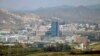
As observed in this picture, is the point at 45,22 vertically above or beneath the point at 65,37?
above

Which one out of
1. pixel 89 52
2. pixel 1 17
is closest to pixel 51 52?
pixel 89 52

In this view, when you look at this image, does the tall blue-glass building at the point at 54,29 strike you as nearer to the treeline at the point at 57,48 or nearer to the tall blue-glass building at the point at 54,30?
the tall blue-glass building at the point at 54,30

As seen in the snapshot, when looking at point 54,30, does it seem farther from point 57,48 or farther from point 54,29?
point 57,48

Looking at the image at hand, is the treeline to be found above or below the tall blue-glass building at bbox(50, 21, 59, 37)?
below

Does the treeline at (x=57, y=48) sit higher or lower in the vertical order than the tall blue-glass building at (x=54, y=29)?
lower

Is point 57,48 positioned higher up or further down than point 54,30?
further down

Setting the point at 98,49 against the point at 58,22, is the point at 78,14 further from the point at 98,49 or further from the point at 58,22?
the point at 98,49

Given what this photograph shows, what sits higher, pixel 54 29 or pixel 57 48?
pixel 54 29

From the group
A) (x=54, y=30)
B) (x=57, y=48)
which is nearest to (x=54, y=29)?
(x=54, y=30)

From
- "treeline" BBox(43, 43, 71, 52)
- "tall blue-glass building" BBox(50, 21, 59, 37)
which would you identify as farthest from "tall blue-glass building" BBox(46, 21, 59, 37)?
"treeline" BBox(43, 43, 71, 52)

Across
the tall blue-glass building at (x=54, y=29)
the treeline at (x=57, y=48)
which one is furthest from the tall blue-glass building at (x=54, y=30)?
the treeline at (x=57, y=48)

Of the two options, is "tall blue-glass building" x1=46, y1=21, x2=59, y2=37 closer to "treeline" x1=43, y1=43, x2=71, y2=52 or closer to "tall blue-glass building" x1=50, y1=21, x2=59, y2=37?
"tall blue-glass building" x1=50, y1=21, x2=59, y2=37
